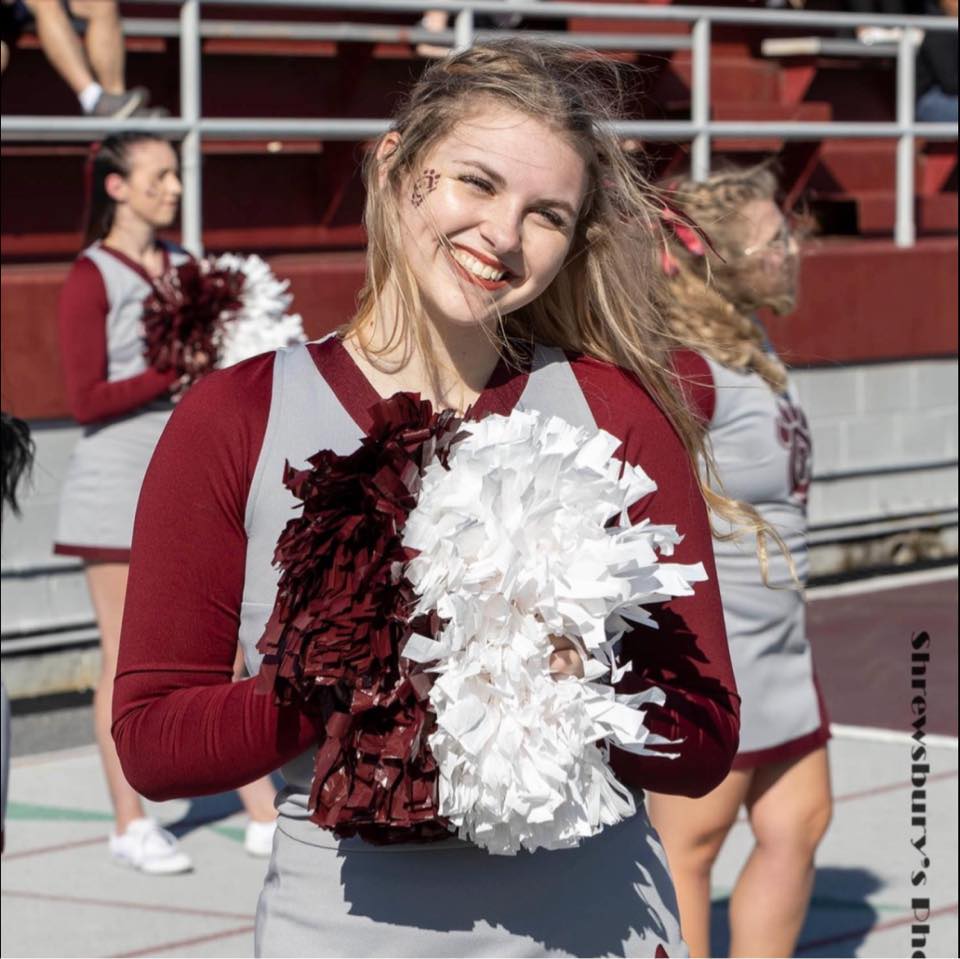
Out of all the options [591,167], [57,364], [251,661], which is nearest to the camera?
[251,661]

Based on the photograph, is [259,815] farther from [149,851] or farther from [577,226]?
[577,226]

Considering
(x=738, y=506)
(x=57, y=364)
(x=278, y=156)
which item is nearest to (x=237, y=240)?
(x=278, y=156)

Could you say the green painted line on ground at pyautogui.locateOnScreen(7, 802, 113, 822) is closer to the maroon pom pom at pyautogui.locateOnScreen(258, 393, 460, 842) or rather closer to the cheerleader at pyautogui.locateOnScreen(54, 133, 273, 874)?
the cheerleader at pyautogui.locateOnScreen(54, 133, 273, 874)

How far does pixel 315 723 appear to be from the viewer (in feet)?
6.61

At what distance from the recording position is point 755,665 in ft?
13.1

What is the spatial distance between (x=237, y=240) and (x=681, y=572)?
7.62 m

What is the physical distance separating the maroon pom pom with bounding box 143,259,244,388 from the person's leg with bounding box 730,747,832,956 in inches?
89.3

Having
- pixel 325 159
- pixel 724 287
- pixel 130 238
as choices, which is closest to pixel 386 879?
pixel 724 287

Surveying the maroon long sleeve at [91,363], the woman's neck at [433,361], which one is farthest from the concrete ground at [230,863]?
the woman's neck at [433,361]

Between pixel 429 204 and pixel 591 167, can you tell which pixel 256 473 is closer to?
pixel 429 204

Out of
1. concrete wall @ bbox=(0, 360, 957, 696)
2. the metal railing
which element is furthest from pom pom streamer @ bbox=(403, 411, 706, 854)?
concrete wall @ bbox=(0, 360, 957, 696)

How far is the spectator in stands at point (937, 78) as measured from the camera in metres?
12.1

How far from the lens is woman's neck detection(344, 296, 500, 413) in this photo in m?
2.22

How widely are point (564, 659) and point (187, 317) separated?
3.91 metres
